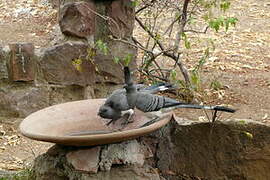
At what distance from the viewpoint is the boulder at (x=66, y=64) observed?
5016mm

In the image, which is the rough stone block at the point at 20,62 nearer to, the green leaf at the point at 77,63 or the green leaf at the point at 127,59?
the green leaf at the point at 77,63

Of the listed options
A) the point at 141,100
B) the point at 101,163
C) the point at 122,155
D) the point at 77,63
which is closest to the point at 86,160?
the point at 101,163

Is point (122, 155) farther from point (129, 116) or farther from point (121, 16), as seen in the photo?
point (121, 16)

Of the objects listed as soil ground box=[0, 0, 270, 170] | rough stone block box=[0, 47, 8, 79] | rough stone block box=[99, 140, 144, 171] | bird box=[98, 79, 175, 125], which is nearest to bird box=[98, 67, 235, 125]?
bird box=[98, 79, 175, 125]

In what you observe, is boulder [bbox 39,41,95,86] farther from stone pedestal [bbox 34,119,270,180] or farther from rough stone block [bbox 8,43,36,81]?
stone pedestal [bbox 34,119,270,180]

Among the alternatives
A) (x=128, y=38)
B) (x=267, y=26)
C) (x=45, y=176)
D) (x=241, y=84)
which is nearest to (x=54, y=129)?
(x=45, y=176)

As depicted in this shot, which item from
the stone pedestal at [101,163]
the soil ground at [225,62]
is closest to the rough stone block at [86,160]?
the stone pedestal at [101,163]

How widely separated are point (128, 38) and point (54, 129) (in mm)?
2430

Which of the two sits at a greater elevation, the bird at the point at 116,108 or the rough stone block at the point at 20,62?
the bird at the point at 116,108

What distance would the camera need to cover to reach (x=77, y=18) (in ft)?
16.4

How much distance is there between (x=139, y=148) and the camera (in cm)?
317

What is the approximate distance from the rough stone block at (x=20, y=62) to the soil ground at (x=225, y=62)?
38 centimetres

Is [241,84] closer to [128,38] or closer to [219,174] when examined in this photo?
[128,38]

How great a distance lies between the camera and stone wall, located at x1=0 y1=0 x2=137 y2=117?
4.99 m
